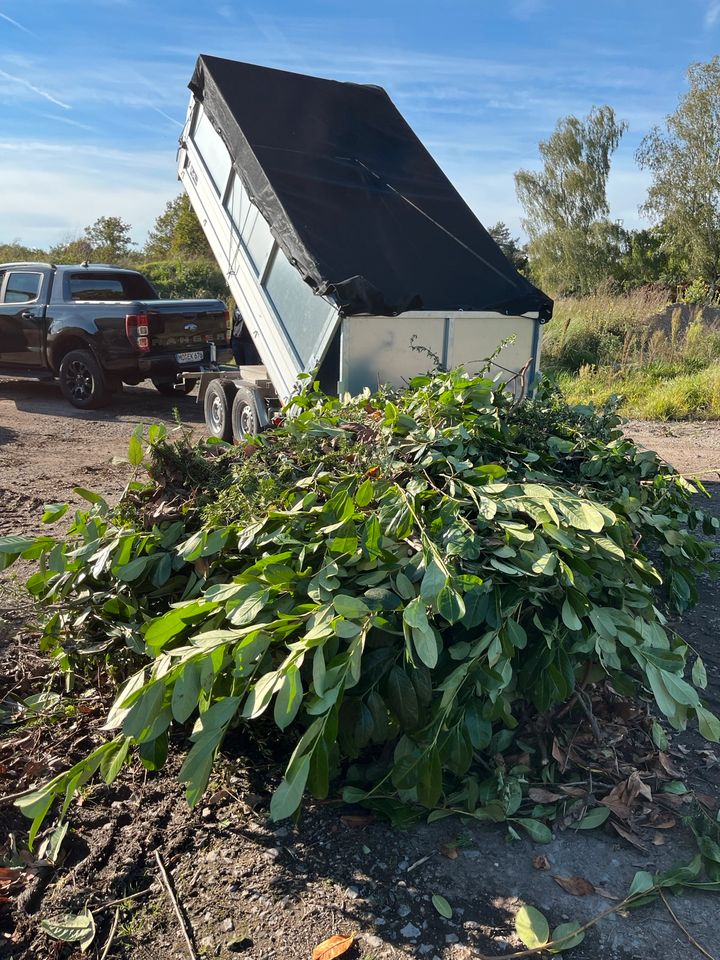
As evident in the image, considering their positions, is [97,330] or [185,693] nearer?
[185,693]

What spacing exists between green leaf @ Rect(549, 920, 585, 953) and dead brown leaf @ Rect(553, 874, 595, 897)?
12 centimetres

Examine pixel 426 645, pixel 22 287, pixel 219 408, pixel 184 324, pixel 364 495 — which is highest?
pixel 22 287

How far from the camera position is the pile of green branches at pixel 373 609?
2334 millimetres

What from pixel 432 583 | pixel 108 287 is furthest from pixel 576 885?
pixel 108 287

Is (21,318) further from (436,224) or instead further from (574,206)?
(574,206)

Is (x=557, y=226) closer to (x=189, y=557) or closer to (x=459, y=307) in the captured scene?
(x=459, y=307)

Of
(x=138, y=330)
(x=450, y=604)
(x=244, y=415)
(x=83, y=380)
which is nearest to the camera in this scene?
(x=450, y=604)

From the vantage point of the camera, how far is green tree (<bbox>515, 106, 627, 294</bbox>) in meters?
38.4

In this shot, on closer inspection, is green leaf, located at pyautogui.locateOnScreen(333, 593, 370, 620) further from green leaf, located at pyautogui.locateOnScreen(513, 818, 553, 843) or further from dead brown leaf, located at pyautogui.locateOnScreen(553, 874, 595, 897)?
dead brown leaf, located at pyautogui.locateOnScreen(553, 874, 595, 897)

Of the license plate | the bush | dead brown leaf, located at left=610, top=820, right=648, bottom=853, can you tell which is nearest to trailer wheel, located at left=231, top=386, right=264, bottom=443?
the license plate

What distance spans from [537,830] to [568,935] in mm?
389

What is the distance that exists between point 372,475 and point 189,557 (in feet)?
2.73

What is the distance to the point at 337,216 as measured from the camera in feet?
22.6

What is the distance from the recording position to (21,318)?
11219 millimetres
